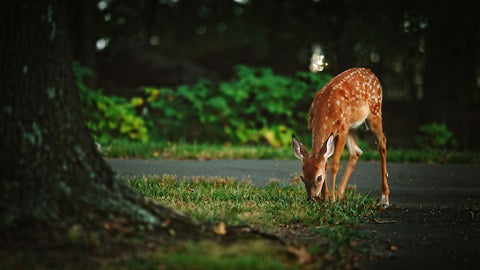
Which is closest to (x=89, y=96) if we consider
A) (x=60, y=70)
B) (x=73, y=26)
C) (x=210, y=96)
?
(x=210, y=96)

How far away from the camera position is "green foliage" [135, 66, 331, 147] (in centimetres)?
1273

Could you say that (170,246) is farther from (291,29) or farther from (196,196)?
(291,29)

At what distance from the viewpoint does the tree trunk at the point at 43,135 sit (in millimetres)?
3916

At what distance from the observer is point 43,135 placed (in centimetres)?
404

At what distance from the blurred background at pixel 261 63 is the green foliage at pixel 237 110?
0.03 metres

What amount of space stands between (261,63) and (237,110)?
10.3m

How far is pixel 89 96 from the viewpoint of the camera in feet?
39.5

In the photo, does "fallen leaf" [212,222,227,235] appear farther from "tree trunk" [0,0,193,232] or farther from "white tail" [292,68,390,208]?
"white tail" [292,68,390,208]

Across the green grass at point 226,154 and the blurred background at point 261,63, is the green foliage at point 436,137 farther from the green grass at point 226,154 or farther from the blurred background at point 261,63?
the green grass at point 226,154

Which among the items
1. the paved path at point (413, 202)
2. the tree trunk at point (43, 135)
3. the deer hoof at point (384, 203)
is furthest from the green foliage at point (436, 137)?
the tree trunk at point (43, 135)

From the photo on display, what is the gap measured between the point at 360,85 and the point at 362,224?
2.21 meters

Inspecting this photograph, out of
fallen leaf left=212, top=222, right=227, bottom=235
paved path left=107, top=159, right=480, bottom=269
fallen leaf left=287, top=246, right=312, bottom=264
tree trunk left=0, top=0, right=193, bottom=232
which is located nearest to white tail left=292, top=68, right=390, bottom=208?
paved path left=107, top=159, right=480, bottom=269

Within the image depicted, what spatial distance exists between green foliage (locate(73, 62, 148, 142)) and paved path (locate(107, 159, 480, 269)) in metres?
3.13

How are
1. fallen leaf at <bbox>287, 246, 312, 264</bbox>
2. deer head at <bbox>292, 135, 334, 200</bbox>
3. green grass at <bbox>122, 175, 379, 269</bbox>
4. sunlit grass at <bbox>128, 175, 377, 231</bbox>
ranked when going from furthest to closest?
deer head at <bbox>292, 135, 334, 200</bbox> → sunlit grass at <bbox>128, 175, 377, 231</bbox> → fallen leaf at <bbox>287, 246, 312, 264</bbox> → green grass at <bbox>122, 175, 379, 269</bbox>
